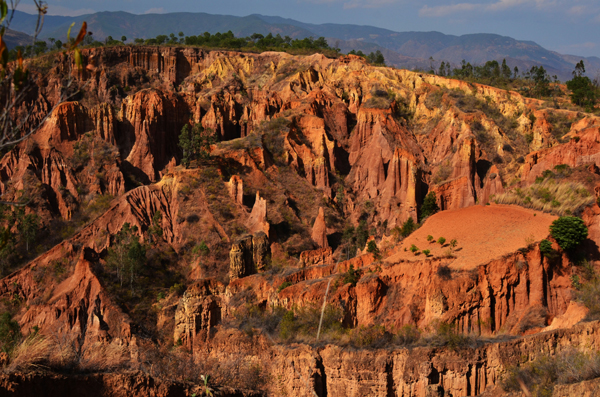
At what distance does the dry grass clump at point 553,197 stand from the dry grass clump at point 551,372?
789cm

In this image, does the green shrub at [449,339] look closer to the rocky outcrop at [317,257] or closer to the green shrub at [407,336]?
the green shrub at [407,336]

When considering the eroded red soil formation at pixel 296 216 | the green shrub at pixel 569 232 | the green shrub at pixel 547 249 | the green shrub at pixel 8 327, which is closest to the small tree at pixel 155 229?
the eroded red soil formation at pixel 296 216

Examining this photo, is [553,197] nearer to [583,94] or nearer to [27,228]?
[27,228]

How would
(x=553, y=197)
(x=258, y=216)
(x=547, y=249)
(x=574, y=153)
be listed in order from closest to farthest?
(x=547, y=249), (x=553, y=197), (x=574, y=153), (x=258, y=216)

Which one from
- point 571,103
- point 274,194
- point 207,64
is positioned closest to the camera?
point 274,194

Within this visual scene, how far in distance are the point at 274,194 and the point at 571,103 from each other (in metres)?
40.4

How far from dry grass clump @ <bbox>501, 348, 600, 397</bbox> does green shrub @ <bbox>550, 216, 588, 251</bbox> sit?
17.6ft

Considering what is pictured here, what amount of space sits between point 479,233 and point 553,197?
12.1 ft

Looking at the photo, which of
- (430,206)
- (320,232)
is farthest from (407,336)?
(320,232)

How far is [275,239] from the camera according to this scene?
134 feet

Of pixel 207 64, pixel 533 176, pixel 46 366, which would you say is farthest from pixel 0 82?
pixel 207 64

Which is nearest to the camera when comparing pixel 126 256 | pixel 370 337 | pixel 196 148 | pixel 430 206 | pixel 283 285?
pixel 370 337

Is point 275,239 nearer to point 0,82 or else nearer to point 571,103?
point 0,82

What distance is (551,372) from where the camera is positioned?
52.6 feet
